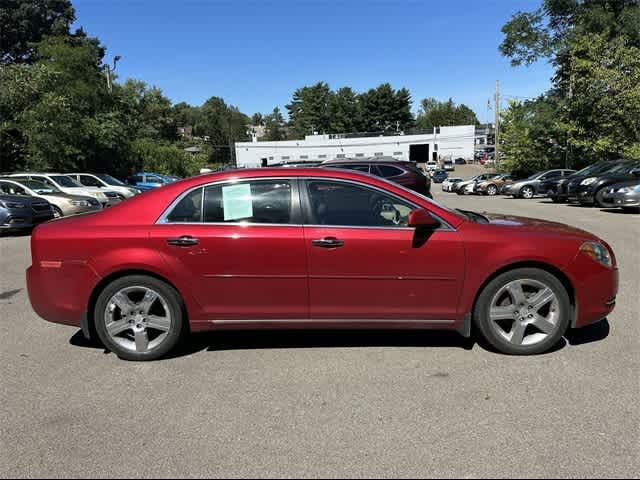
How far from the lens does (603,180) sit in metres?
17.2

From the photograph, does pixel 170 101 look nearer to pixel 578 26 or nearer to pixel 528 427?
pixel 578 26

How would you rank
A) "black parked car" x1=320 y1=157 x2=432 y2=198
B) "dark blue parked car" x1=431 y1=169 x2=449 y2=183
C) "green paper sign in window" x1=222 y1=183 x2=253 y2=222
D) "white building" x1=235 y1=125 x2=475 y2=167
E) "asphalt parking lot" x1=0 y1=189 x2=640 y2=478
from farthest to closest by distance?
→ "white building" x1=235 y1=125 x2=475 y2=167
"dark blue parked car" x1=431 y1=169 x2=449 y2=183
"black parked car" x1=320 y1=157 x2=432 y2=198
"green paper sign in window" x1=222 y1=183 x2=253 y2=222
"asphalt parking lot" x1=0 y1=189 x2=640 y2=478

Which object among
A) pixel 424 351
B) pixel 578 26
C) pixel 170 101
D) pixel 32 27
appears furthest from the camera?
pixel 170 101

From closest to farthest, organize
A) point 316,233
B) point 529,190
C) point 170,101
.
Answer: point 316,233
point 529,190
point 170,101

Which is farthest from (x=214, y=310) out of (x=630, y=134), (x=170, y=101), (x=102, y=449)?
(x=170, y=101)

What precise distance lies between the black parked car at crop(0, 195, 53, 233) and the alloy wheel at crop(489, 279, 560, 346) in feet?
41.9

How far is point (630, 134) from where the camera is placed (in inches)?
1080

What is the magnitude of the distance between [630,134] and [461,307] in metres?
29.0

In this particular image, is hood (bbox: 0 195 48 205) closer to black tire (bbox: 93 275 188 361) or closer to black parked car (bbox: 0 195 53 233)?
black parked car (bbox: 0 195 53 233)

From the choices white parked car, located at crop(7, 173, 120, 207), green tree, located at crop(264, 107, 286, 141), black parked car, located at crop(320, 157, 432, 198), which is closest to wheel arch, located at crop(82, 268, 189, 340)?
black parked car, located at crop(320, 157, 432, 198)

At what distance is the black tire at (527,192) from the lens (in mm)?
26359

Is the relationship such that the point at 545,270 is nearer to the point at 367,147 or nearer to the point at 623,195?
the point at 623,195

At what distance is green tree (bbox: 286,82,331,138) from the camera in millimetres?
111688

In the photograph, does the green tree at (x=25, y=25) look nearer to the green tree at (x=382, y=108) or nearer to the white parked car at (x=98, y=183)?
the white parked car at (x=98, y=183)
